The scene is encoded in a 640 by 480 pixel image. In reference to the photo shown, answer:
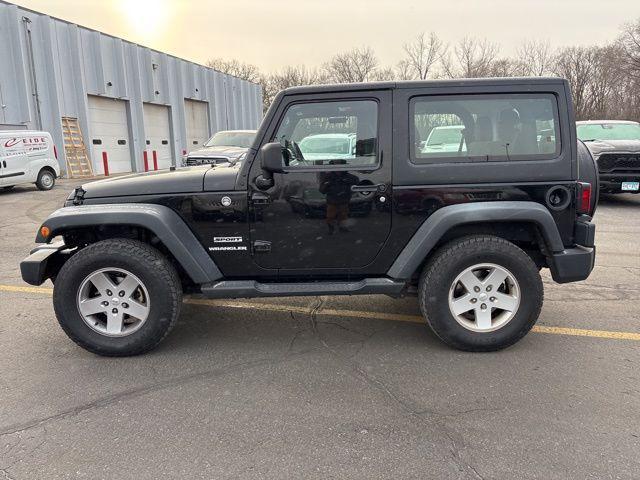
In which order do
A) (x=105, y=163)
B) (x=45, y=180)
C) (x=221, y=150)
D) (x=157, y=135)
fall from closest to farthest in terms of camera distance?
(x=221, y=150)
(x=45, y=180)
(x=105, y=163)
(x=157, y=135)

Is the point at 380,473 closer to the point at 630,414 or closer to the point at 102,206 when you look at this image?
the point at 630,414

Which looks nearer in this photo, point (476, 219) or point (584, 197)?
point (476, 219)

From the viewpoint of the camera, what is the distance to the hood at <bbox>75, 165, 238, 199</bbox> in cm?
342

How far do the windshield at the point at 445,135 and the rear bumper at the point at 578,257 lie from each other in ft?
3.53

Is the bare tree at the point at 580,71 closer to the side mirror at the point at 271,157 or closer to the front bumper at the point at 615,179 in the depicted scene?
the front bumper at the point at 615,179

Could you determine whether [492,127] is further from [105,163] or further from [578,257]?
[105,163]

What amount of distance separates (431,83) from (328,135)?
81 centimetres

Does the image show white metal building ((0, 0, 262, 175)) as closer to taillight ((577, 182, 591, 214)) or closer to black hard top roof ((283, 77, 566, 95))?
black hard top roof ((283, 77, 566, 95))

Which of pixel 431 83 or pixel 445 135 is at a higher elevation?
pixel 431 83

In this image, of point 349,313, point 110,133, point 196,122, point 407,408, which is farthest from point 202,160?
point 196,122

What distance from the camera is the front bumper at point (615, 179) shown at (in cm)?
938

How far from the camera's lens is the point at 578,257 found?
11.1ft

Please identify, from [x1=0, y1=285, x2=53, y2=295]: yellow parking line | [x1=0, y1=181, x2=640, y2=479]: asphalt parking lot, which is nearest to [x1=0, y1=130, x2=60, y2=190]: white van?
[x1=0, y1=285, x2=53, y2=295]: yellow parking line

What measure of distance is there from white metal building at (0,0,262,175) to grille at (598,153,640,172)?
16001 millimetres
